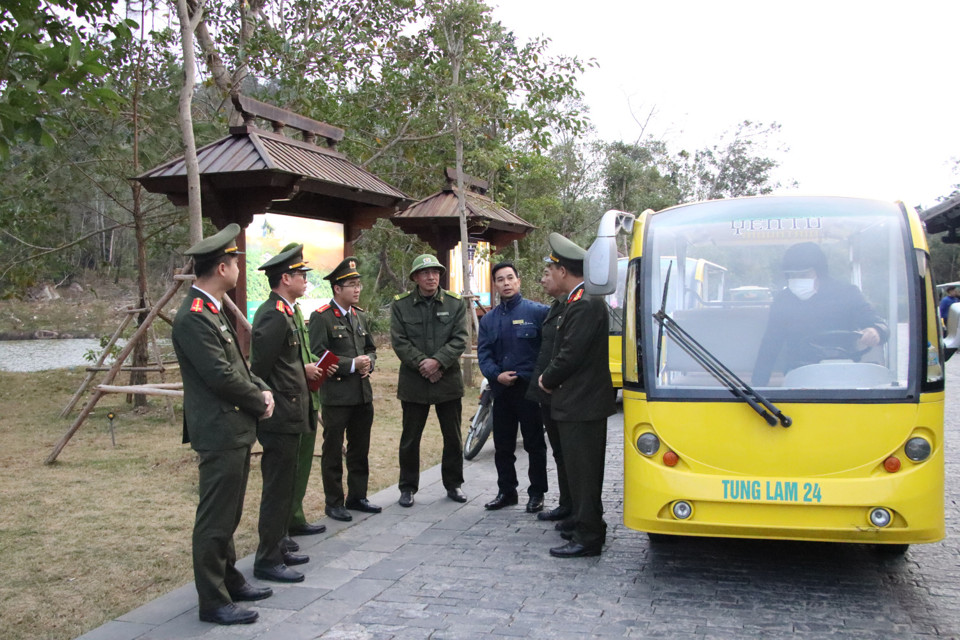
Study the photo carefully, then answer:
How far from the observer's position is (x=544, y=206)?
24984mm

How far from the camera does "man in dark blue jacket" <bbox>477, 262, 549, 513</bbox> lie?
665 cm

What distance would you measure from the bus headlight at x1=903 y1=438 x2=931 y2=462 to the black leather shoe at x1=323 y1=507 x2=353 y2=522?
378cm

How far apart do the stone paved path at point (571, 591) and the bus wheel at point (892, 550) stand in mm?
37

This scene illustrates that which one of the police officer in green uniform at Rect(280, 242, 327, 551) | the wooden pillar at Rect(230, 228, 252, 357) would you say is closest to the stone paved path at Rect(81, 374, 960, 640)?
the police officer in green uniform at Rect(280, 242, 327, 551)

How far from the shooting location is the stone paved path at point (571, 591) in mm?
4148

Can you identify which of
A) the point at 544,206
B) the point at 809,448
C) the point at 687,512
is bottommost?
the point at 687,512

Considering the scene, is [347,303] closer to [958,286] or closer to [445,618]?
[445,618]

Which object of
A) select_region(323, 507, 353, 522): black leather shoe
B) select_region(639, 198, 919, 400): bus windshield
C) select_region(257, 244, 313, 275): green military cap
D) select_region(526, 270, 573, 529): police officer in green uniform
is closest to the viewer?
select_region(639, 198, 919, 400): bus windshield

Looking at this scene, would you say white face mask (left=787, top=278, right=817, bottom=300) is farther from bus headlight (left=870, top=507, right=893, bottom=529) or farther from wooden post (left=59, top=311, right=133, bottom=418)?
wooden post (left=59, top=311, right=133, bottom=418)

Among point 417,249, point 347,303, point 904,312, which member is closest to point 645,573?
point 904,312

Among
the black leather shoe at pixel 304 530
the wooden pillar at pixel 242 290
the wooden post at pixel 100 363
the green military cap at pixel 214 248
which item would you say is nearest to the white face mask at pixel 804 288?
the green military cap at pixel 214 248

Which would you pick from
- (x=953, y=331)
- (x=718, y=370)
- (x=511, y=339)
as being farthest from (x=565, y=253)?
(x=953, y=331)

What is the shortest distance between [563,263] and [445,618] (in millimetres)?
2588

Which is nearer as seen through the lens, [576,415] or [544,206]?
[576,415]
